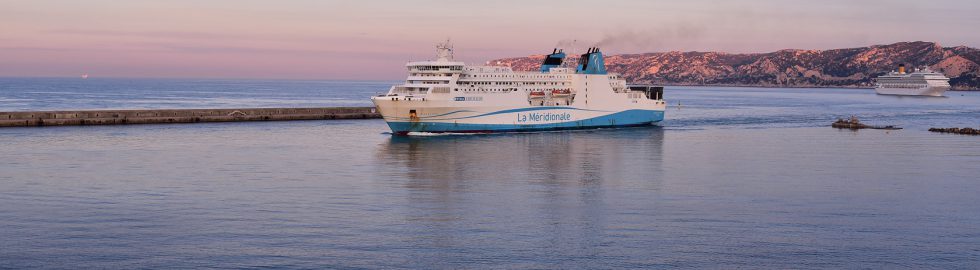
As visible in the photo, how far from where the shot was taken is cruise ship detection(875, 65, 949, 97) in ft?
579

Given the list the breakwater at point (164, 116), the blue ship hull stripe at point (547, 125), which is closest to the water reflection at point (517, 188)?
the blue ship hull stripe at point (547, 125)

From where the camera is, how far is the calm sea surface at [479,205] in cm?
1969

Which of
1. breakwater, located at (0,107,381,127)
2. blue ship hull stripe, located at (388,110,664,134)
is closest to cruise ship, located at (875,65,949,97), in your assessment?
blue ship hull stripe, located at (388,110,664,134)

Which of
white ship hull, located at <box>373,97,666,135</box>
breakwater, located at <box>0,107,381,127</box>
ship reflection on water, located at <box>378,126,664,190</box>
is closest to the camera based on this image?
ship reflection on water, located at <box>378,126,664,190</box>

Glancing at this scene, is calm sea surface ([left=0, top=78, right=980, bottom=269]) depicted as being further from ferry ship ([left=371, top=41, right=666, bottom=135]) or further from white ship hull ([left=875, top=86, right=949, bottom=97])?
white ship hull ([left=875, top=86, right=949, bottom=97])

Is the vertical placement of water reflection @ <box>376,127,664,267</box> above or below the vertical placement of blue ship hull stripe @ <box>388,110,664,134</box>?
below

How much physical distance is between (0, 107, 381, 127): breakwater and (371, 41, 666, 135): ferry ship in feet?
57.7

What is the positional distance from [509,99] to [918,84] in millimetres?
149425

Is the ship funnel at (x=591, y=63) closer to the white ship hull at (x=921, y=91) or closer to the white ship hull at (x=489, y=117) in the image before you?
the white ship hull at (x=489, y=117)

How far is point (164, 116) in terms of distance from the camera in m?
66.4

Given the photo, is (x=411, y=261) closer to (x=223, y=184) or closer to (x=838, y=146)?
(x=223, y=184)

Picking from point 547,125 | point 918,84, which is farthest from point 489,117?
point 918,84

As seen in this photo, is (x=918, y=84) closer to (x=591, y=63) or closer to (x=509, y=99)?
(x=591, y=63)

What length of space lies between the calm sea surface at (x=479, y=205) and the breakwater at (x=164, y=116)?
12.4 meters
